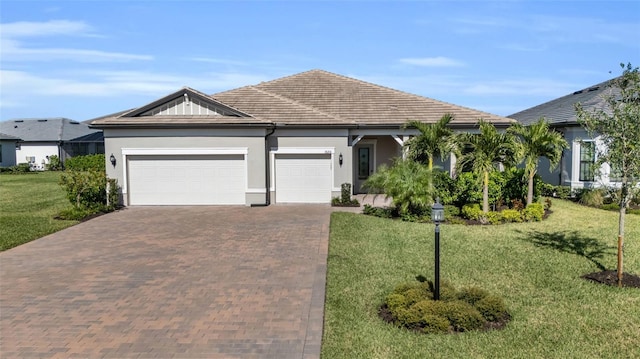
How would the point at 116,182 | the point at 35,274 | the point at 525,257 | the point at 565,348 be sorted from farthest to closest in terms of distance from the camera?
the point at 116,182 → the point at 525,257 → the point at 35,274 → the point at 565,348

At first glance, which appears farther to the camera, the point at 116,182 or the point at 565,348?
the point at 116,182

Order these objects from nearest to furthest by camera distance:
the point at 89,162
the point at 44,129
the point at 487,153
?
the point at 487,153 < the point at 89,162 < the point at 44,129

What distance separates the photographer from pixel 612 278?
8.66 meters

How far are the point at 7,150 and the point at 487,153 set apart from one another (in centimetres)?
4149

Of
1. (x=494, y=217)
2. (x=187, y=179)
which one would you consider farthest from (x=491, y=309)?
(x=187, y=179)

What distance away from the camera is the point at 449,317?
6555 millimetres

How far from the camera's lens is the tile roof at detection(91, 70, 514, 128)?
18.4m

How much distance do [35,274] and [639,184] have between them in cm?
1206

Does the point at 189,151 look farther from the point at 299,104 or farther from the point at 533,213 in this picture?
the point at 533,213

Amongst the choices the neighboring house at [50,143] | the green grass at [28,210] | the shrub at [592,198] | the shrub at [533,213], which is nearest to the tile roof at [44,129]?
the neighboring house at [50,143]

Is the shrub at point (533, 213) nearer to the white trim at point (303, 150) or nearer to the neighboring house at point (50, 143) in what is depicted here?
the white trim at point (303, 150)

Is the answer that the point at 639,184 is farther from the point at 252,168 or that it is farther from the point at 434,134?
the point at 252,168

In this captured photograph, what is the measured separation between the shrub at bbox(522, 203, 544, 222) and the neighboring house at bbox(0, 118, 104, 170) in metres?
38.0

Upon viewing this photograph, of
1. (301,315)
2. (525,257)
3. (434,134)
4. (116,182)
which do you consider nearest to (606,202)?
(434,134)
